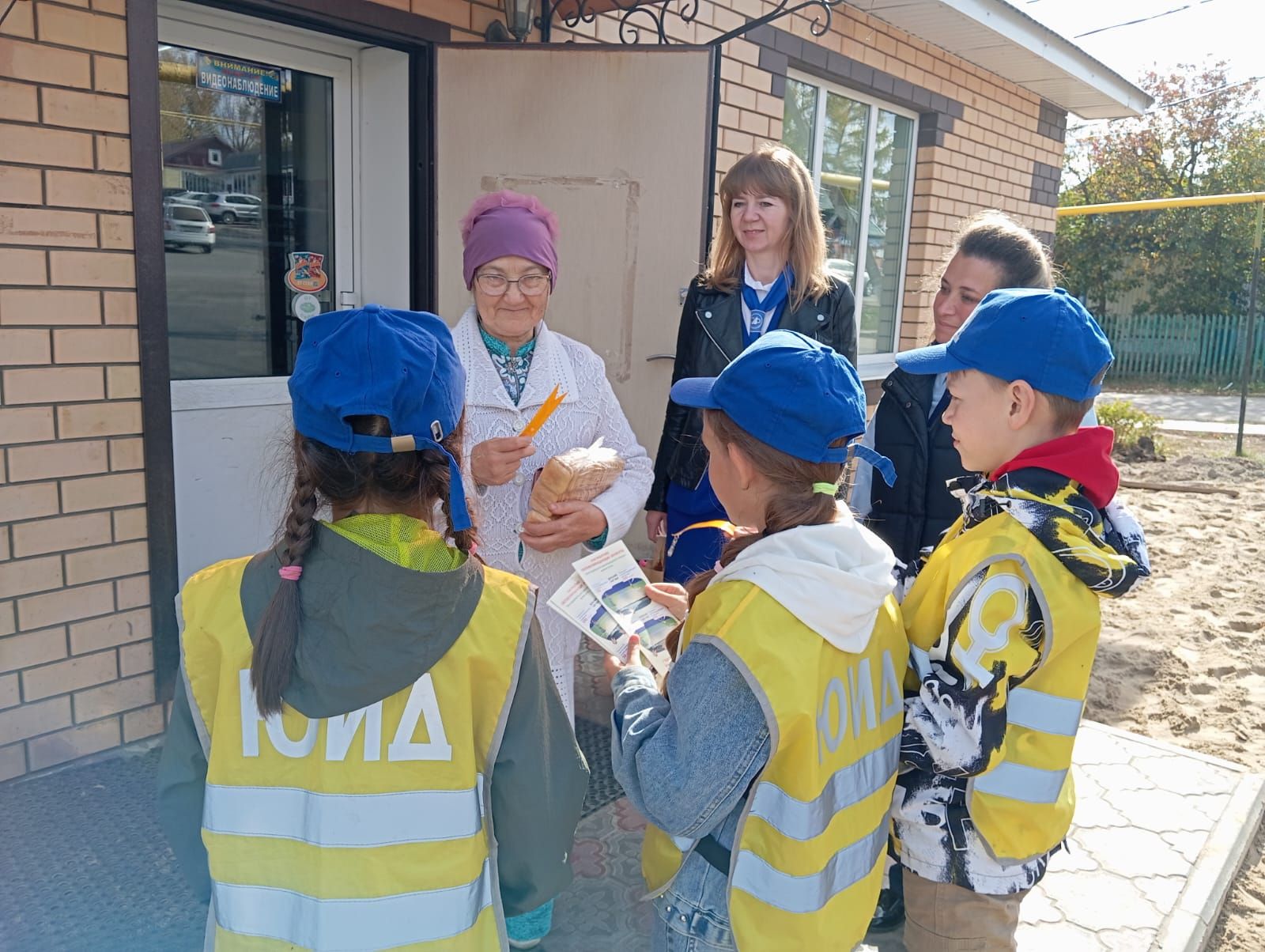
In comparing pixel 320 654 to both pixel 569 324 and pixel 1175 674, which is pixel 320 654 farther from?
pixel 1175 674

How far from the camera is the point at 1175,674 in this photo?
4824 mm

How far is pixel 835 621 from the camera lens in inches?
54.8

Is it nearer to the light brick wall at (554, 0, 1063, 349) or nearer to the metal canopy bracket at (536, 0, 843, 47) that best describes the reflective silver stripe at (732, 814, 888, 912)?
the metal canopy bracket at (536, 0, 843, 47)

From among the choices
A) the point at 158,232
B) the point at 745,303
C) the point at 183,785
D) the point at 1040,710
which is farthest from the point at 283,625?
the point at 158,232

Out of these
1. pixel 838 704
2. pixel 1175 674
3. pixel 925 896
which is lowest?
pixel 1175 674

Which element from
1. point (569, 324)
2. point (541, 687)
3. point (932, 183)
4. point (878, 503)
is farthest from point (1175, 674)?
point (541, 687)

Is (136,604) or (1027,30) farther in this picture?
(1027,30)

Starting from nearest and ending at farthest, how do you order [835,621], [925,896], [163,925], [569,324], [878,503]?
[835,621] → [925,896] → [163,925] → [878,503] → [569,324]

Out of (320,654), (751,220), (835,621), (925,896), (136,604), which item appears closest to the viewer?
(320,654)

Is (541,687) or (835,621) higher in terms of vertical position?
(835,621)

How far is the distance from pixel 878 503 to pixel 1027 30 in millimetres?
5796

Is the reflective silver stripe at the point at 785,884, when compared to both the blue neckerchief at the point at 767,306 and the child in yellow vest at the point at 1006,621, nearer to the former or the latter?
the child in yellow vest at the point at 1006,621

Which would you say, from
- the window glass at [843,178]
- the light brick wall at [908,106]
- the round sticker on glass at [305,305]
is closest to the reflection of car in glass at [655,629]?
the round sticker on glass at [305,305]

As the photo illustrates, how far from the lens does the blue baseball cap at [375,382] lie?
1.26 m
